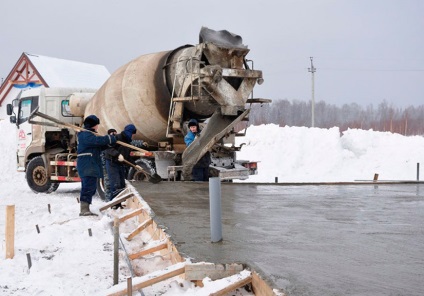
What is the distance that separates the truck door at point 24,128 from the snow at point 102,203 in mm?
1159

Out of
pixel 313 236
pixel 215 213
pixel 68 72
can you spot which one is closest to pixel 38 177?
pixel 215 213

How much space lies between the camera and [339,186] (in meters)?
10.2

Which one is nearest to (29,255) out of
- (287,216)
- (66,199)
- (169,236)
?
(169,236)

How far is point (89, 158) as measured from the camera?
340 inches

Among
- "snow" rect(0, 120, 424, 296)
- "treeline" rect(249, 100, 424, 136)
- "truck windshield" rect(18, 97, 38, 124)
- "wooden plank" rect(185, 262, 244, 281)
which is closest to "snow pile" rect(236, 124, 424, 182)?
"snow" rect(0, 120, 424, 296)

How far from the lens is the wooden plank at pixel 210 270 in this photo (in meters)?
3.66

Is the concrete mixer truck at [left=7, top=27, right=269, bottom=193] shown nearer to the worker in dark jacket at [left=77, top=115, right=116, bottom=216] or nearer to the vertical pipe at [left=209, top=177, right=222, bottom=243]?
the worker in dark jacket at [left=77, top=115, right=116, bottom=216]

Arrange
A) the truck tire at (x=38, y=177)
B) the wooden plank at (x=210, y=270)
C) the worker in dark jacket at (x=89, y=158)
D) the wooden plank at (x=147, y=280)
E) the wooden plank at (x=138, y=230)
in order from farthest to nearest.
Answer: the truck tire at (x=38, y=177), the worker in dark jacket at (x=89, y=158), the wooden plank at (x=138, y=230), the wooden plank at (x=210, y=270), the wooden plank at (x=147, y=280)

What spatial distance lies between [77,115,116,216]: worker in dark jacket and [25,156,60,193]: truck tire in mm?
7093

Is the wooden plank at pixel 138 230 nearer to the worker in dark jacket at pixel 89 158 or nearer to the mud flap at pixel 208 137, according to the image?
the worker in dark jacket at pixel 89 158

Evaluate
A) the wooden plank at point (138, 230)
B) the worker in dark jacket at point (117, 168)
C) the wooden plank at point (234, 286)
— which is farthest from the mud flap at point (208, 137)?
the wooden plank at point (234, 286)

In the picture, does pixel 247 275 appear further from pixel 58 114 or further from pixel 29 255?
pixel 58 114

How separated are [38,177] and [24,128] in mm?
1750

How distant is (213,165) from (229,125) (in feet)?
4.81
